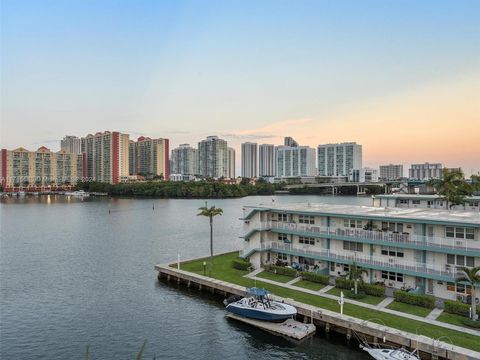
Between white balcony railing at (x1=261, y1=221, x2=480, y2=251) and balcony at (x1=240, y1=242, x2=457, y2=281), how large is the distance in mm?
1767

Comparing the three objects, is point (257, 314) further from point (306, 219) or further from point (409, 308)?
point (306, 219)

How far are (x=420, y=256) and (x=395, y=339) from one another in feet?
35.6

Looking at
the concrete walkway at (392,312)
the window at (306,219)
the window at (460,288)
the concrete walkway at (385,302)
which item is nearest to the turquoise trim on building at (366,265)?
the window at (460,288)

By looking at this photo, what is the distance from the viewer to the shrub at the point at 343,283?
120ft

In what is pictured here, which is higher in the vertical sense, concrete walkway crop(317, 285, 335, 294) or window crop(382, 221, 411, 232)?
window crop(382, 221, 411, 232)

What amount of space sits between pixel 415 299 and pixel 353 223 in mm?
10079

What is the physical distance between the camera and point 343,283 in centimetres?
3700

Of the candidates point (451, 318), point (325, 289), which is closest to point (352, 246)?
point (325, 289)

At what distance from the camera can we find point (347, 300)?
34188 mm

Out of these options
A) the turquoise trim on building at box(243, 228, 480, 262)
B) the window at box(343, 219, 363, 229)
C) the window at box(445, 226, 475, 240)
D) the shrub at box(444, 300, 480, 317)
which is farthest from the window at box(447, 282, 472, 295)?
the window at box(343, 219, 363, 229)

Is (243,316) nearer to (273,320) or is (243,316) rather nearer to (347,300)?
(273,320)

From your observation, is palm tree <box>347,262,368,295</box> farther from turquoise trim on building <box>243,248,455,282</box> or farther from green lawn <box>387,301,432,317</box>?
green lawn <box>387,301,432,317</box>

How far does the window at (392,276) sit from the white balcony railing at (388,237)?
2.97 m

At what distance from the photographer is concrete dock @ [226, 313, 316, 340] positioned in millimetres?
30469
